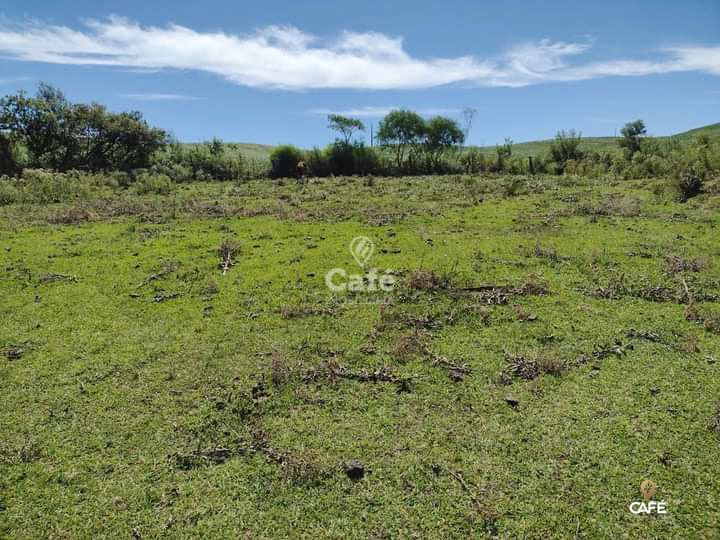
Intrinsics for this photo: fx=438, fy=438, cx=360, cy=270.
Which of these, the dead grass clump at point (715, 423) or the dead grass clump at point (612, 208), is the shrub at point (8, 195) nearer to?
the dead grass clump at point (612, 208)

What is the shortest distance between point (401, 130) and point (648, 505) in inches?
2022

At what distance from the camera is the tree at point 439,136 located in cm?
5153

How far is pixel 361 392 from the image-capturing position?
6938 millimetres

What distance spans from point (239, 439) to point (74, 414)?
261 cm

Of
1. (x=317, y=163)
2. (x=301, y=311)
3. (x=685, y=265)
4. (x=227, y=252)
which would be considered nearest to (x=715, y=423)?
(x=301, y=311)

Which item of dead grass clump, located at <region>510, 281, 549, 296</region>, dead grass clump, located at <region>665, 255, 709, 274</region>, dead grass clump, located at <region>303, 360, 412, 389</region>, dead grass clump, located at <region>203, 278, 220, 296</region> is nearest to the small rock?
dead grass clump, located at <region>303, 360, 412, 389</region>

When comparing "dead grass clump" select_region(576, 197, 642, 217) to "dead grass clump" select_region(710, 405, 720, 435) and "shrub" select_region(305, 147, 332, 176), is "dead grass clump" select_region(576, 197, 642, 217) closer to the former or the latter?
"dead grass clump" select_region(710, 405, 720, 435)

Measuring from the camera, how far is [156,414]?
6.41 meters

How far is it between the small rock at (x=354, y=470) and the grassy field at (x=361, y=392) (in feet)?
0.25

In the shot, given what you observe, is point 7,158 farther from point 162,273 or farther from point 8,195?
point 162,273

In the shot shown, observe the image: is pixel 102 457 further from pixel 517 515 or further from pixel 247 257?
pixel 247 257

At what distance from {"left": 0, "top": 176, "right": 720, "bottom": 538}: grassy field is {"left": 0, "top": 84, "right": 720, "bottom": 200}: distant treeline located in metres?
23.2

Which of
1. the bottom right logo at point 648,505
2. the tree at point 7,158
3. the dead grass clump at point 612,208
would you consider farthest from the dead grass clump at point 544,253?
the tree at point 7,158

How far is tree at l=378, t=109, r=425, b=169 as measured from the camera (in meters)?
51.5
